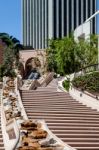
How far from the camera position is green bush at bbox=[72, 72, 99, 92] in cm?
2942

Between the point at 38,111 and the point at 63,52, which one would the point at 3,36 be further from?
the point at 38,111

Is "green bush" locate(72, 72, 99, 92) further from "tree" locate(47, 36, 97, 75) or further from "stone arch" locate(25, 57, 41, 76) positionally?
"stone arch" locate(25, 57, 41, 76)

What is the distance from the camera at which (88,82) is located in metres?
30.5

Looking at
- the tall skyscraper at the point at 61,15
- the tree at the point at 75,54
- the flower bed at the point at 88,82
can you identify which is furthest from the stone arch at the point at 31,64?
the tall skyscraper at the point at 61,15

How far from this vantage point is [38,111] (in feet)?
78.5

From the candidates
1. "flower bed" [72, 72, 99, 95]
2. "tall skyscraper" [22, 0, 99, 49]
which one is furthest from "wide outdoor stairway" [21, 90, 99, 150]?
"tall skyscraper" [22, 0, 99, 49]

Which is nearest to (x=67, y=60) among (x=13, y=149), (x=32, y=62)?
(x=32, y=62)

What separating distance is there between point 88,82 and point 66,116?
7.47 m

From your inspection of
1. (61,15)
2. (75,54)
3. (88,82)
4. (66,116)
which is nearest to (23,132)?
(66,116)

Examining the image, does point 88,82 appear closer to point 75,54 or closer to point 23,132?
point 23,132

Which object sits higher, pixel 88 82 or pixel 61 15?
pixel 61 15

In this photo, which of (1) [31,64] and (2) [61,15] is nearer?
(1) [31,64]

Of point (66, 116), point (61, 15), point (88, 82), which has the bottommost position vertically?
point (66, 116)

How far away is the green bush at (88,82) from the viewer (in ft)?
96.5
